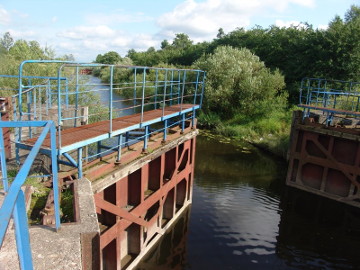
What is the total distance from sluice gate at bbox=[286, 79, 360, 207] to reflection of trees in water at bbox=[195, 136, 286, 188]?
2128mm

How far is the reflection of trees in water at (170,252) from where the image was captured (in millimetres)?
8505

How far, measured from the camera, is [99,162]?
20.7 feet

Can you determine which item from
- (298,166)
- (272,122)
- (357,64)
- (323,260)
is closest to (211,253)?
(323,260)

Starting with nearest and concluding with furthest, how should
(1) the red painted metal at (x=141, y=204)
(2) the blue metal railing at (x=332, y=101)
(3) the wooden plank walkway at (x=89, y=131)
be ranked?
1. (3) the wooden plank walkway at (x=89, y=131)
2. (1) the red painted metal at (x=141, y=204)
3. (2) the blue metal railing at (x=332, y=101)

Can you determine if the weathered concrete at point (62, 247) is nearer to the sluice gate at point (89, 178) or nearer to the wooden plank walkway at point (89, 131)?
the sluice gate at point (89, 178)

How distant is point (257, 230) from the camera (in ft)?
34.2

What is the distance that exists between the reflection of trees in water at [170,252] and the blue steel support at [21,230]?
733 cm

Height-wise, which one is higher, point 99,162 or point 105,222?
point 99,162

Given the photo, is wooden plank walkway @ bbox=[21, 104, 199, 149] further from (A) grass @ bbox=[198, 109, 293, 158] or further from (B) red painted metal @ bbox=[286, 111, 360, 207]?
(A) grass @ bbox=[198, 109, 293, 158]

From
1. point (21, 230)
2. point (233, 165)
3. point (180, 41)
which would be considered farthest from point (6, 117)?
point (180, 41)

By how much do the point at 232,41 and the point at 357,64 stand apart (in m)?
19.7

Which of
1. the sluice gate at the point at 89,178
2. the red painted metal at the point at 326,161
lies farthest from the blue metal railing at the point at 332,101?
the sluice gate at the point at 89,178

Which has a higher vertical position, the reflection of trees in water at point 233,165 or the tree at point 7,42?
the tree at point 7,42

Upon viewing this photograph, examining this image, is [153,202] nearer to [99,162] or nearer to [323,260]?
[99,162]
